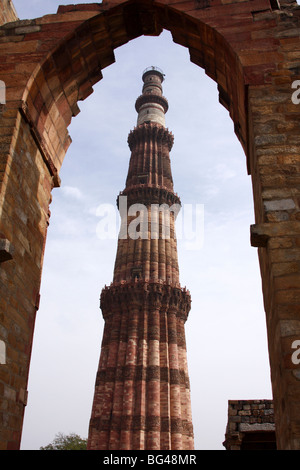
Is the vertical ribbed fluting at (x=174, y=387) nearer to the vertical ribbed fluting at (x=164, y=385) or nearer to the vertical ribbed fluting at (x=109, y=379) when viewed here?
the vertical ribbed fluting at (x=164, y=385)

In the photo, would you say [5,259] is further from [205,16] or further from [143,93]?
[143,93]

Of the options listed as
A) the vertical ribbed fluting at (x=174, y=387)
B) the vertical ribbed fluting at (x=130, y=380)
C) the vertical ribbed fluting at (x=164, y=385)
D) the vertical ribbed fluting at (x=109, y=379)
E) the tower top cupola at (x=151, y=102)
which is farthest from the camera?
the tower top cupola at (x=151, y=102)

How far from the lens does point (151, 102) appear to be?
28.2m

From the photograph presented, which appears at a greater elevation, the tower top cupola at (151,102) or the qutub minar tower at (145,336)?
the tower top cupola at (151,102)

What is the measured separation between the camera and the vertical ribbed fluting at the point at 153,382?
1524cm

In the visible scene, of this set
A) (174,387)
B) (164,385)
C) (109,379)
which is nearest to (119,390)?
(109,379)

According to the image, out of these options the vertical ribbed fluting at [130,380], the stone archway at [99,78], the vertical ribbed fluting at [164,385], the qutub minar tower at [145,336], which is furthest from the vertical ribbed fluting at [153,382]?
the stone archway at [99,78]

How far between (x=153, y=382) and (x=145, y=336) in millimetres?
1873

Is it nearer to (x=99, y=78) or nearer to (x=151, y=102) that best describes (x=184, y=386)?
(x=99, y=78)

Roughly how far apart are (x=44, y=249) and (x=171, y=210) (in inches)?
686

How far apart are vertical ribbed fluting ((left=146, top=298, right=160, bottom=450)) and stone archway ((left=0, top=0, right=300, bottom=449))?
1214 cm

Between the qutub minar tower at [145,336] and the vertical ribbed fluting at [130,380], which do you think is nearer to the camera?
the vertical ribbed fluting at [130,380]

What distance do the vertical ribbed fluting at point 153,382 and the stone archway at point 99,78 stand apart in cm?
1214
